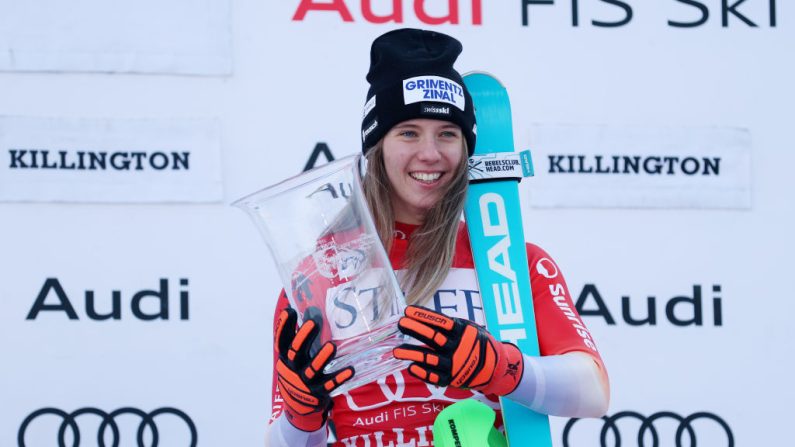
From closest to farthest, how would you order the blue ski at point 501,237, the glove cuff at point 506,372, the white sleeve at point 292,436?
1. the glove cuff at point 506,372
2. the white sleeve at point 292,436
3. the blue ski at point 501,237

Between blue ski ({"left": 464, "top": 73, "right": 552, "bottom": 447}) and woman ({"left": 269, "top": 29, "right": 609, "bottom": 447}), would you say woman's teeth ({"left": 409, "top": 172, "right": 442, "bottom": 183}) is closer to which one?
woman ({"left": 269, "top": 29, "right": 609, "bottom": 447})

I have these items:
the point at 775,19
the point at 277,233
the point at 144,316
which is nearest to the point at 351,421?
the point at 277,233

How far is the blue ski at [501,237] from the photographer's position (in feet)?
6.39

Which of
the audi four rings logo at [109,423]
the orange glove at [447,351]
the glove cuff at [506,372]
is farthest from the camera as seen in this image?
the audi four rings logo at [109,423]

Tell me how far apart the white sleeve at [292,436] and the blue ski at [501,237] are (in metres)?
0.37

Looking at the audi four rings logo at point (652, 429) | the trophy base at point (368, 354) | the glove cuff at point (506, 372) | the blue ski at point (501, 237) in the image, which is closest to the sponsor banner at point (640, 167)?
the audi four rings logo at point (652, 429)

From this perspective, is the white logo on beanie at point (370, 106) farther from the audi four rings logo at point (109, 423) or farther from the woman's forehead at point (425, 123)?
the audi four rings logo at point (109, 423)

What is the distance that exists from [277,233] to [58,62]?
5.28 ft

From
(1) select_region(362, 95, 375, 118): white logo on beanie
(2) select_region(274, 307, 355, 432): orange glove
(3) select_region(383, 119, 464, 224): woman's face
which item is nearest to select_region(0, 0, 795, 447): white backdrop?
(1) select_region(362, 95, 375, 118): white logo on beanie

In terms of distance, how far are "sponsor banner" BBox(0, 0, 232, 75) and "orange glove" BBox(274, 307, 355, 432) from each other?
153cm

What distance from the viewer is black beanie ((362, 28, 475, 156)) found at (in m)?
1.90

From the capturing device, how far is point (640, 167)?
127 inches

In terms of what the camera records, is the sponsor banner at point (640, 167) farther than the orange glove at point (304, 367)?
Yes

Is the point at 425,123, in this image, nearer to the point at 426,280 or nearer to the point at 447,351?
the point at 426,280
